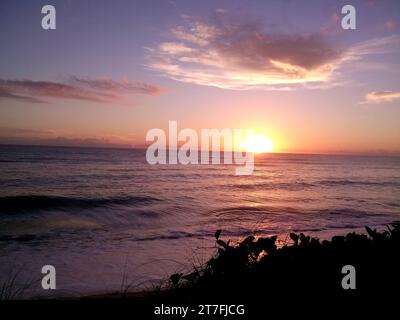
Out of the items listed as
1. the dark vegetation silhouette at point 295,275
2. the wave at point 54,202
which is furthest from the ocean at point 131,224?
the dark vegetation silhouette at point 295,275

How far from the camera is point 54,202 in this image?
2189 centimetres

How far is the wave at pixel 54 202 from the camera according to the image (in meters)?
20.0

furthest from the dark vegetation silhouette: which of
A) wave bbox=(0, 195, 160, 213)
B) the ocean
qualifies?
wave bbox=(0, 195, 160, 213)

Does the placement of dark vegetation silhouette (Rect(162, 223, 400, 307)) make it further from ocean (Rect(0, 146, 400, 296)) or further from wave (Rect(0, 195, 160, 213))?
wave (Rect(0, 195, 160, 213))

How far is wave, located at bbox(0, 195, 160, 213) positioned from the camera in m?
20.0

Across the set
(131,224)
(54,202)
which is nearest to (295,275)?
(131,224)

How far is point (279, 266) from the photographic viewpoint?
431 cm

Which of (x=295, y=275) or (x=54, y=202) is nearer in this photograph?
(x=295, y=275)

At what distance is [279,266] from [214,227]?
10.7 meters

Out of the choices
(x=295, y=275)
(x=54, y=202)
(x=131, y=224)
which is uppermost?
(x=295, y=275)

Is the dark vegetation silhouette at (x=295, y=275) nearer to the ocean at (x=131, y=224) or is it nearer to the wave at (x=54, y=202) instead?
the ocean at (x=131, y=224)

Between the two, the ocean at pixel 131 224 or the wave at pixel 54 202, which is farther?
the wave at pixel 54 202

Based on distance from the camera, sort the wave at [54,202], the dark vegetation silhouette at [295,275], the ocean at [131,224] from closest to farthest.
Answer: the dark vegetation silhouette at [295,275] < the ocean at [131,224] < the wave at [54,202]

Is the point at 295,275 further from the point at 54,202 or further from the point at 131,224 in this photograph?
the point at 54,202
